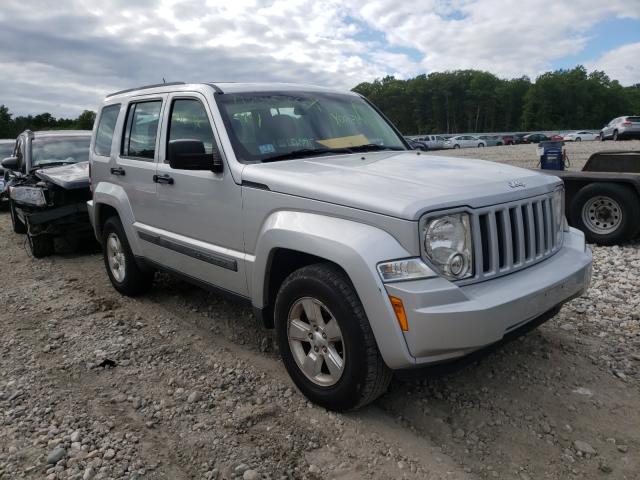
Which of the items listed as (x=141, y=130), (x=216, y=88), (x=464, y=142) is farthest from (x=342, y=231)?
(x=464, y=142)

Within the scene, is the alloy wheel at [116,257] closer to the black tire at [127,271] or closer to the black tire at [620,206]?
the black tire at [127,271]

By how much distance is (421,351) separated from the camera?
2.51 m

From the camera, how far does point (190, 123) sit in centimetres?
401

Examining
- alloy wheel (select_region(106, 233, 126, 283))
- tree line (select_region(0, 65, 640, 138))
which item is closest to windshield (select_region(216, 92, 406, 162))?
alloy wheel (select_region(106, 233, 126, 283))

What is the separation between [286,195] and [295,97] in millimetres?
1299

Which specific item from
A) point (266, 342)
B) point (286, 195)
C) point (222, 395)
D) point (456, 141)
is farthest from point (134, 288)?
point (456, 141)

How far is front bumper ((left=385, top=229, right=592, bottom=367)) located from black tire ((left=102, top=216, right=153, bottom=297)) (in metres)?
3.27

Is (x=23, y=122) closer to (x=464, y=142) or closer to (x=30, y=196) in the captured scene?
(x=464, y=142)

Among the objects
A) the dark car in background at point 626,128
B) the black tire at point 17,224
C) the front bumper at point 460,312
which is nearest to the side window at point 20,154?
the black tire at point 17,224

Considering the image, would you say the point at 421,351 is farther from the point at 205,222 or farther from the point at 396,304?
the point at 205,222

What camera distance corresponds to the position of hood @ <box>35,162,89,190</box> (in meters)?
7.02

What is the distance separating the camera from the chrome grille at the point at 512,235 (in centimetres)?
270

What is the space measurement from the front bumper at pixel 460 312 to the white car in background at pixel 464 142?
161ft

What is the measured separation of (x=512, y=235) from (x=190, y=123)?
250 cm
